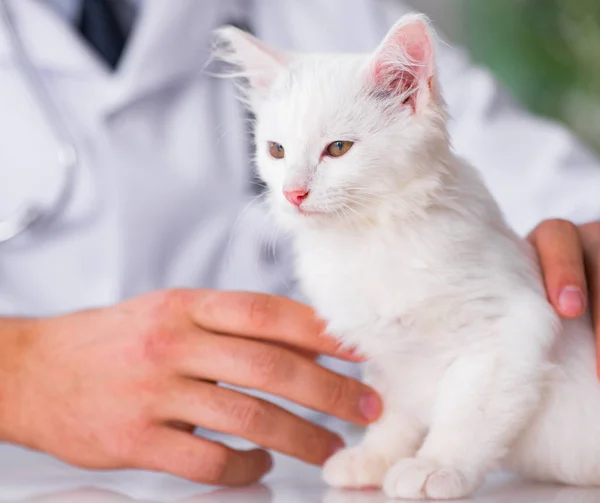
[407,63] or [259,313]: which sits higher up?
[407,63]

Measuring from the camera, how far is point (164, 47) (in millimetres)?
1431

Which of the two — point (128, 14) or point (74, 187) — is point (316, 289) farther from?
point (128, 14)

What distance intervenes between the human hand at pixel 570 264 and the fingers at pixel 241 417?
36 centimetres

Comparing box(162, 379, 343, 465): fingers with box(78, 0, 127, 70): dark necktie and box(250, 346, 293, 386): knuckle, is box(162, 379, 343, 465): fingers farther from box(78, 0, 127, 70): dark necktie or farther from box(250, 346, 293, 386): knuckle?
box(78, 0, 127, 70): dark necktie

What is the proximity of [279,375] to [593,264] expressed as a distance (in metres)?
0.44

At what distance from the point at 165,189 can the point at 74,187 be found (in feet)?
0.55

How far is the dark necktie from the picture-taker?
1546 millimetres

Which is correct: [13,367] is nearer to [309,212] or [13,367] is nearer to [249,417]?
[249,417]

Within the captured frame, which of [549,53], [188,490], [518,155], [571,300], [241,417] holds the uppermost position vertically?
[549,53]

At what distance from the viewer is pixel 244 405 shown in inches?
37.7

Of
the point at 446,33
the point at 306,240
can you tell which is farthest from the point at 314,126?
the point at 446,33

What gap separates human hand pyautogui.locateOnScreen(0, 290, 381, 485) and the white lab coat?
39cm

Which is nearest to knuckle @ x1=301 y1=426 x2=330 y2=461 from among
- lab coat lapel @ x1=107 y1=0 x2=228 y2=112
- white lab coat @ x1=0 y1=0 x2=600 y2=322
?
white lab coat @ x1=0 y1=0 x2=600 y2=322

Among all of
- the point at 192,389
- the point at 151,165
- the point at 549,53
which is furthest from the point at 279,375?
the point at 549,53
